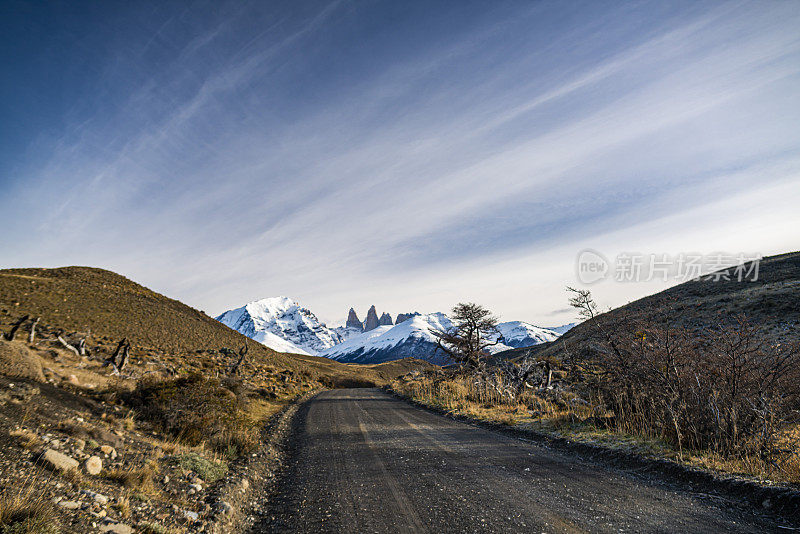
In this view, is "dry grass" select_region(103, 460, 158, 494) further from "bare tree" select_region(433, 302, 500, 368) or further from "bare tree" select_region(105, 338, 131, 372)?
"bare tree" select_region(433, 302, 500, 368)

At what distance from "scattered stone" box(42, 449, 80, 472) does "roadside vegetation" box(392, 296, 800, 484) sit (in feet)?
33.7

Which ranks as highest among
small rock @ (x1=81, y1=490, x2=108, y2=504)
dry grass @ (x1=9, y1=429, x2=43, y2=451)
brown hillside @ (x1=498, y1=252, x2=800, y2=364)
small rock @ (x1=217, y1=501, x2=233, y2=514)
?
brown hillside @ (x1=498, y1=252, x2=800, y2=364)

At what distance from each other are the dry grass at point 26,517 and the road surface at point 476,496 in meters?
2.57

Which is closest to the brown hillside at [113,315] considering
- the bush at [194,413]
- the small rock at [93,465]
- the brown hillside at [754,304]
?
the bush at [194,413]

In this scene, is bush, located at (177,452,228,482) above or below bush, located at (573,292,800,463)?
below

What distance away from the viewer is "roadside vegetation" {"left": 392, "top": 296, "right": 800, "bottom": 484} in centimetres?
652

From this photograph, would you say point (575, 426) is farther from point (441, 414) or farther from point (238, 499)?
point (238, 499)

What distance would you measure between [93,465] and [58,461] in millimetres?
517

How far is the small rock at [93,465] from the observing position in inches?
198

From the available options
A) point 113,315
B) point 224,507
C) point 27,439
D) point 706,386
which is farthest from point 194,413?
point 113,315

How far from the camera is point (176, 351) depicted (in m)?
36.9

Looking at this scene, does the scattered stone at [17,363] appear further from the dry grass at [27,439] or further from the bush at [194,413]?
the dry grass at [27,439]

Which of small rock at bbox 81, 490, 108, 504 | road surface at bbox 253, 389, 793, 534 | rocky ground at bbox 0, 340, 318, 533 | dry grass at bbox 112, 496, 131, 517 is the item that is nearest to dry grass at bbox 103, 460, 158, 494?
rocky ground at bbox 0, 340, 318, 533

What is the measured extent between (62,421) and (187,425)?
9.99ft
